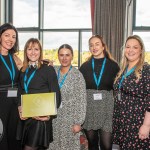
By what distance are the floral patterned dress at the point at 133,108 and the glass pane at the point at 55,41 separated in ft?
12.1

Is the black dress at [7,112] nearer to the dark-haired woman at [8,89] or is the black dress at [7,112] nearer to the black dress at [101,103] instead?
the dark-haired woman at [8,89]


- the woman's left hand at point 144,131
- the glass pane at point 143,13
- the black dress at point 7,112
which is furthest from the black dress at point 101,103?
the glass pane at point 143,13

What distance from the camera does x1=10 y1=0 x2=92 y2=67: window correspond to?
5.99 metres

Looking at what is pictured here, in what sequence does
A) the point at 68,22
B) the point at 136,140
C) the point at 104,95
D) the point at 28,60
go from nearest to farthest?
the point at 136,140 → the point at 28,60 → the point at 104,95 → the point at 68,22

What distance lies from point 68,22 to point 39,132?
4.10 m

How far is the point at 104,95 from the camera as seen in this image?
115 inches

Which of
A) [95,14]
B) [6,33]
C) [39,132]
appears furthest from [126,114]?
[95,14]

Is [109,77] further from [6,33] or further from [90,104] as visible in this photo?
[6,33]

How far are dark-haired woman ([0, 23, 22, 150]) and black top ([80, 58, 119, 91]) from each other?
0.86 meters

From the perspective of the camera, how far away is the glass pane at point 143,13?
5.50 metres

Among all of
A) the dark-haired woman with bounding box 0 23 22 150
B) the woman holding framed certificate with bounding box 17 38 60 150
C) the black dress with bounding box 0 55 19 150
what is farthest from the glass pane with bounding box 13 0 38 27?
the woman holding framed certificate with bounding box 17 38 60 150

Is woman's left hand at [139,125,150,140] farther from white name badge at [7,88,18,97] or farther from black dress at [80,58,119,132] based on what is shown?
white name badge at [7,88,18,97]

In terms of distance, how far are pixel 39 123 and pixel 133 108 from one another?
0.96 metres

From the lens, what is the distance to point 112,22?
5.38 metres
